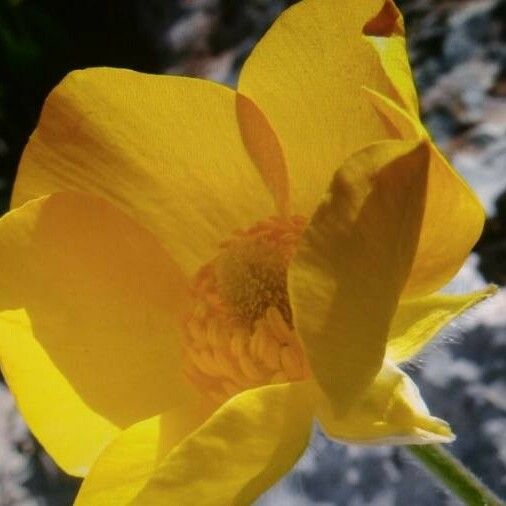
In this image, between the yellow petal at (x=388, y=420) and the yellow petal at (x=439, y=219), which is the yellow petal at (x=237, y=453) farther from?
the yellow petal at (x=439, y=219)

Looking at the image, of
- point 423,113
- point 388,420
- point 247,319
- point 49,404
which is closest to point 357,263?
point 388,420

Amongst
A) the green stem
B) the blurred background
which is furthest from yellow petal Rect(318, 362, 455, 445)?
the blurred background

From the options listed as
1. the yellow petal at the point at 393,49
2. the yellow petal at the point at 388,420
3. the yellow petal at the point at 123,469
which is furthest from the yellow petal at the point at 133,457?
the yellow petal at the point at 393,49

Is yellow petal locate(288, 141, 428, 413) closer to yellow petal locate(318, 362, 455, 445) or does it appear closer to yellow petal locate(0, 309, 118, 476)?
yellow petal locate(318, 362, 455, 445)

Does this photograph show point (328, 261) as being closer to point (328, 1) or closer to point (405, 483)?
point (328, 1)

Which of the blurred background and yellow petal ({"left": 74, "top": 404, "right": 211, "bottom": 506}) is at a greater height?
yellow petal ({"left": 74, "top": 404, "right": 211, "bottom": 506})

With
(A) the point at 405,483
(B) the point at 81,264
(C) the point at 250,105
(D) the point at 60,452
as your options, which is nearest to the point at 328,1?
(C) the point at 250,105

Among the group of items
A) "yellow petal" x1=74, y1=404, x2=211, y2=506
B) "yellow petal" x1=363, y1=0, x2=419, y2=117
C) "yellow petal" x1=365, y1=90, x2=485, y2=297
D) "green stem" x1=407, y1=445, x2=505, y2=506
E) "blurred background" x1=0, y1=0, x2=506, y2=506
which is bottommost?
"blurred background" x1=0, y1=0, x2=506, y2=506
